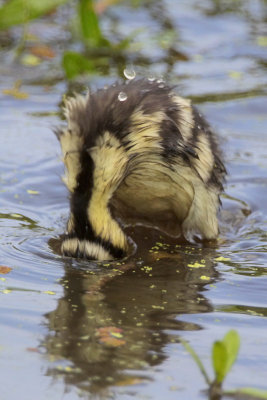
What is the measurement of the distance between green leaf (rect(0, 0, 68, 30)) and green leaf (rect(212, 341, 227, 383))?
19.7 ft

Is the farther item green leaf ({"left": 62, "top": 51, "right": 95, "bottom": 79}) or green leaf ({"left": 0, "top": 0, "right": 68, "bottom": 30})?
green leaf ({"left": 0, "top": 0, "right": 68, "bottom": 30})

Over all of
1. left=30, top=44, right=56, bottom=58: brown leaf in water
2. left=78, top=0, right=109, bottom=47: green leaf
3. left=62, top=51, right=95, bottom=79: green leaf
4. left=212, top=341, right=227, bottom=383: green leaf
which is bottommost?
left=212, top=341, right=227, bottom=383: green leaf

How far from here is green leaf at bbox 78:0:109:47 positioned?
9.11m

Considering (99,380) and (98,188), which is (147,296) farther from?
(99,380)

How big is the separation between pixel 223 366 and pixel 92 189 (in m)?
1.51

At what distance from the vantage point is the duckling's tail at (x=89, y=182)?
15.5 ft

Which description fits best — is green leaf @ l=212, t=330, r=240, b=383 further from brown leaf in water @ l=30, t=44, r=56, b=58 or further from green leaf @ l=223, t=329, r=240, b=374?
brown leaf in water @ l=30, t=44, r=56, b=58

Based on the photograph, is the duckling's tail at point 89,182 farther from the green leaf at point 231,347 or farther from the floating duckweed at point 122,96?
the green leaf at point 231,347

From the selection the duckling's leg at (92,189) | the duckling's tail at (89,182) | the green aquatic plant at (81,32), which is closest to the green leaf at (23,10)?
the green aquatic plant at (81,32)

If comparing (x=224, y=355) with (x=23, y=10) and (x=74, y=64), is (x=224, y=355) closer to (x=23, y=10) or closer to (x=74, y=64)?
(x=74, y=64)

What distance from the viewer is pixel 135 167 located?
5266 mm

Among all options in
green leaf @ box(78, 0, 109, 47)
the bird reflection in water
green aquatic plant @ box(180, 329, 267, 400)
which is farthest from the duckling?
green leaf @ box(78, 0, 109, 47)

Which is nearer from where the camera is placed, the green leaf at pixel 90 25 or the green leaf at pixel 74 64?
the green leaf at pixel 74 64

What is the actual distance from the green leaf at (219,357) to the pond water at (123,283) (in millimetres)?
136
